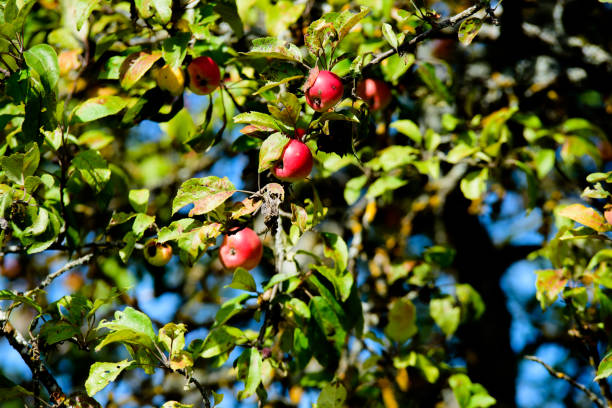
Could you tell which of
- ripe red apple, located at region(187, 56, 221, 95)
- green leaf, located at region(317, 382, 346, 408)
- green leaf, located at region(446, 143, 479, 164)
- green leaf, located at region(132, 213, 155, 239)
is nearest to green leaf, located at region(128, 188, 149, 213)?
green leaf, located at region(132, 213, 155, 239)

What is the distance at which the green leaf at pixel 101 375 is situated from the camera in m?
1.11

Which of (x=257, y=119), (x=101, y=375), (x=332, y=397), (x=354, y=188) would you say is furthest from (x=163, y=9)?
(x=332, y=397)

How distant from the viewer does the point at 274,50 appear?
1150 millimetres

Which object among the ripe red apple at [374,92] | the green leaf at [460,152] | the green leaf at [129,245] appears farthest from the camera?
the green leaf at [460,152]

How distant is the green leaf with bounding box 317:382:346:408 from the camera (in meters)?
1.49

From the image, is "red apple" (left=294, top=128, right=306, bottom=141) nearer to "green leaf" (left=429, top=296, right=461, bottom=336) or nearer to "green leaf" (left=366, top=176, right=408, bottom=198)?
"green leaf" (left=366, top=176, right=408, bottom=198)

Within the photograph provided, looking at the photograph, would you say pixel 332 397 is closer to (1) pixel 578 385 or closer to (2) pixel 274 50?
(1) pixel 578 385

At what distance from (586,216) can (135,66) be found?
45.9 inches

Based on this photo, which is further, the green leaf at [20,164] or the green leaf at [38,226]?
the green leaf at [38,226]

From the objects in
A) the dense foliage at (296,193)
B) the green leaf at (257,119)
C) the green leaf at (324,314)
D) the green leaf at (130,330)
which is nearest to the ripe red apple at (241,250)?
the dense foliage at (296,193)

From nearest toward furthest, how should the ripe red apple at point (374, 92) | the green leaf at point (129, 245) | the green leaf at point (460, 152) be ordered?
the green leaf at point (129, 245), the ripe red apple at point (374, 92), the green leaf at point (460, 152)

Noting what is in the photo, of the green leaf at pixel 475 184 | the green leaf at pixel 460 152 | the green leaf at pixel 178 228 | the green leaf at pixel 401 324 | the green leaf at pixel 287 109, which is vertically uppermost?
the green leaf at pixel 287 109

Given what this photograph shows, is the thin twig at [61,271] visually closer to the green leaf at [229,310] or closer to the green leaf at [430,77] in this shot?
the green leaf at [229,310]

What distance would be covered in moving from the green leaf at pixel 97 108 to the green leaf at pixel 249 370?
2.27ft
